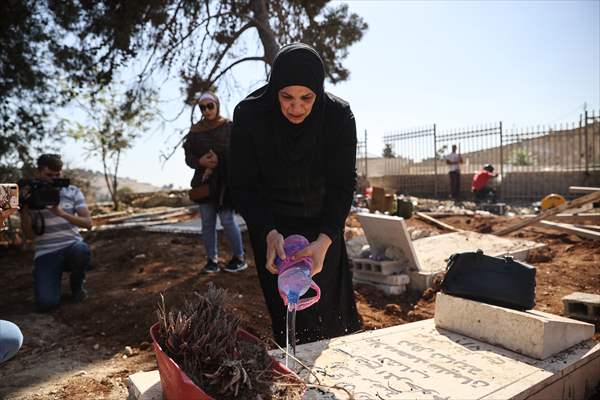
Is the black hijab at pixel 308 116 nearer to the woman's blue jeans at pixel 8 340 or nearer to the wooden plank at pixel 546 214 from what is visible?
the woman's blue jeans at pixel 8 340

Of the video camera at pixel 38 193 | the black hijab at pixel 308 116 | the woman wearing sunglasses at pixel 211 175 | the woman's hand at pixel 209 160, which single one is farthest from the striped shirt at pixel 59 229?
the black hijab at pixel 308 116

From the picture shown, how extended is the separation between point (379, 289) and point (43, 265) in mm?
3461

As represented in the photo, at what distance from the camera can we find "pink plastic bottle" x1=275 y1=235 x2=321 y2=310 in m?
1.79

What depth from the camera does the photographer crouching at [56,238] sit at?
433 cm

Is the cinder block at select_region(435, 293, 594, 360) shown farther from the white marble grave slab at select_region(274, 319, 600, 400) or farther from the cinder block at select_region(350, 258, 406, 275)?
the cinder block at select_region(350, 258, 406, 275)

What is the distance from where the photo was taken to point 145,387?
6.07ft

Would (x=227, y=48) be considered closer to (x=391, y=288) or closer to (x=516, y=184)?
(x=391, y=288)

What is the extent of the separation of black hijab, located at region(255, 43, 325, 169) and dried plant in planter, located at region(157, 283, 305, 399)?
0.99m

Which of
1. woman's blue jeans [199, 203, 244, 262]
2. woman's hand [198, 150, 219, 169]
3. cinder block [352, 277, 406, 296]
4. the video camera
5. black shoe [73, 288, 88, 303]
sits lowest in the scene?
cinder block [352, 277, 406, 296]

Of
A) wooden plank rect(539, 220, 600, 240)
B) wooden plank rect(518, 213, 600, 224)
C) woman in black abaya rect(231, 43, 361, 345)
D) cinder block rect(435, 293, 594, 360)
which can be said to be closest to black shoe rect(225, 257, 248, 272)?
woman in black abaya rect(231, 43, 361, 345)

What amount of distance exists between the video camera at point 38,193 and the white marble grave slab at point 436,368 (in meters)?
2.89

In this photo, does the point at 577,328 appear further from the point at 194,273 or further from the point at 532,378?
the point at 194,273

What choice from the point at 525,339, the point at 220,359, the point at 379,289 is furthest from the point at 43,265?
the point at 525,339

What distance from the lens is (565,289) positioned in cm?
451
